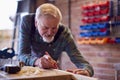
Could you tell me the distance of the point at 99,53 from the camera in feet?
12.0

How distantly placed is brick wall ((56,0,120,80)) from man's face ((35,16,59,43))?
185 centimetres

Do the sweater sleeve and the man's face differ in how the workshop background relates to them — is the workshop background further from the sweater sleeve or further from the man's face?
the man's face

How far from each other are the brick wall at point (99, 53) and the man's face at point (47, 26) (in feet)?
6.08

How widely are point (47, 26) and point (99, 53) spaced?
6.92 feet

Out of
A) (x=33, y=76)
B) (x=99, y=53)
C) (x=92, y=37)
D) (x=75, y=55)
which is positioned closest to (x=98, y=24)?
(x=92, y=37)

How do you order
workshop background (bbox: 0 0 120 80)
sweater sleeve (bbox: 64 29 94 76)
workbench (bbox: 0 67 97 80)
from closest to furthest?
workbench (bbox: 0 67 97 80) < sweater sleeve (bbox: 64 29 94 76) < workshop background (bbox: 0 0 120 80)

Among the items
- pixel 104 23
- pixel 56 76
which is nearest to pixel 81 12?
pixel 104 23

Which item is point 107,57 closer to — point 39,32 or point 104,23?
point 104,23

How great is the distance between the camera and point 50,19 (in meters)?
1.64

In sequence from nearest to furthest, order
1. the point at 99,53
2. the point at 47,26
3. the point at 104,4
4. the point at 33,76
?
the point at 33,76, the point at 47,26, the point at 104,4, the point at 99,53

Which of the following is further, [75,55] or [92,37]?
[92,37]

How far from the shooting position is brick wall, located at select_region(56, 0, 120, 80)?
11.3 feet

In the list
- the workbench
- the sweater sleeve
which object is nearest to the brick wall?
the sweater sleeve

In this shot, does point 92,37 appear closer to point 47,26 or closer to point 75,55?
point 75,55
